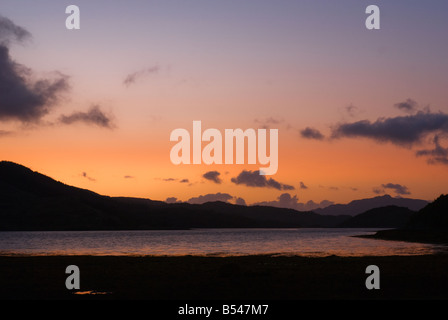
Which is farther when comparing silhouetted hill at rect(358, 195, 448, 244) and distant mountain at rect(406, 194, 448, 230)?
distant mountain at rect(406, 194, 448, 230)
